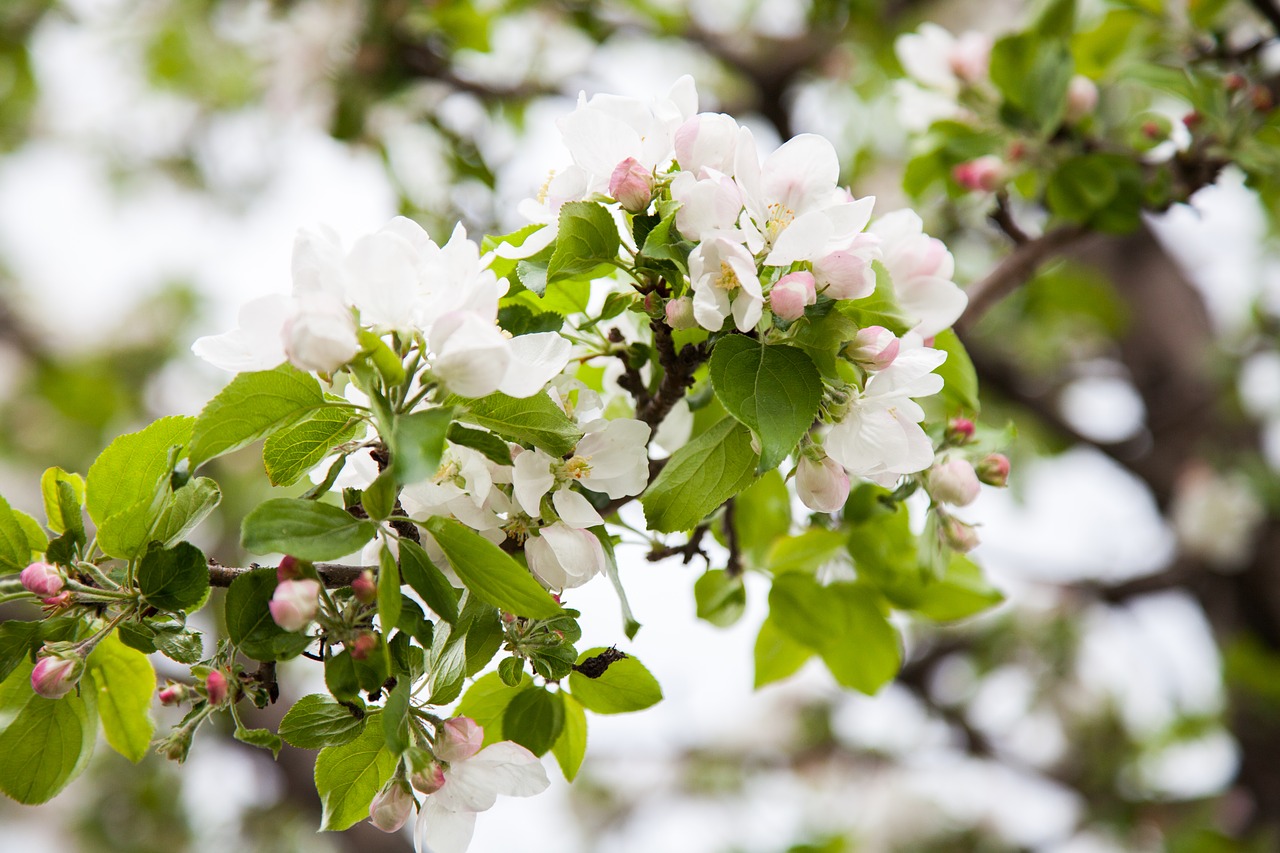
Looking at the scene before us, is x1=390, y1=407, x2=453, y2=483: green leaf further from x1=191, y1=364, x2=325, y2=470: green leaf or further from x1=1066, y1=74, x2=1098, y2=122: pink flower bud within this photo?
x1=1066, y1=74, x2=1098, y2=122: pink flower bud

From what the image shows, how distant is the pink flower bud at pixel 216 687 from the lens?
52 cm

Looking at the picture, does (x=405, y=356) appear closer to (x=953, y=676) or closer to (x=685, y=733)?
(x=953, y=676)

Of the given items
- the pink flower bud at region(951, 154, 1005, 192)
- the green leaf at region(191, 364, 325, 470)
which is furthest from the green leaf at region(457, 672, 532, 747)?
the pink flower bud at region(951, 154, 1005, 192)

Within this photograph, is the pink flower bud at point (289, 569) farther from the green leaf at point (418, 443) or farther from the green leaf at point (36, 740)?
the green leaf at point (36, 740)

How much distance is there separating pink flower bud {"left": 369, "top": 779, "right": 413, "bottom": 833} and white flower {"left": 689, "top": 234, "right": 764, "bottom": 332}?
0.31 m

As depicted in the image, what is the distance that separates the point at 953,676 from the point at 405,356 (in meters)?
2.56

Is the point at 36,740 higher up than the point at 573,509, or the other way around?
the point at 573,509

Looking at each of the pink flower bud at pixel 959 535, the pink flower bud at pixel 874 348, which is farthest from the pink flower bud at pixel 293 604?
the pink flower bud at pixel 959 535

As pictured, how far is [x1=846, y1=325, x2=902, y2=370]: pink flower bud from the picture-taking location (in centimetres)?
54

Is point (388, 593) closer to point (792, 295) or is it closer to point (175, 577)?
point (175, 577)

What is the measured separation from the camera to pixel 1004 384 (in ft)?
7.44

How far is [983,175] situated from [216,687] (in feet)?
2.94

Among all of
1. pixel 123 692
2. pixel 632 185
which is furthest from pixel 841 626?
pixel 123 692

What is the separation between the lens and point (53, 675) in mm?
535
